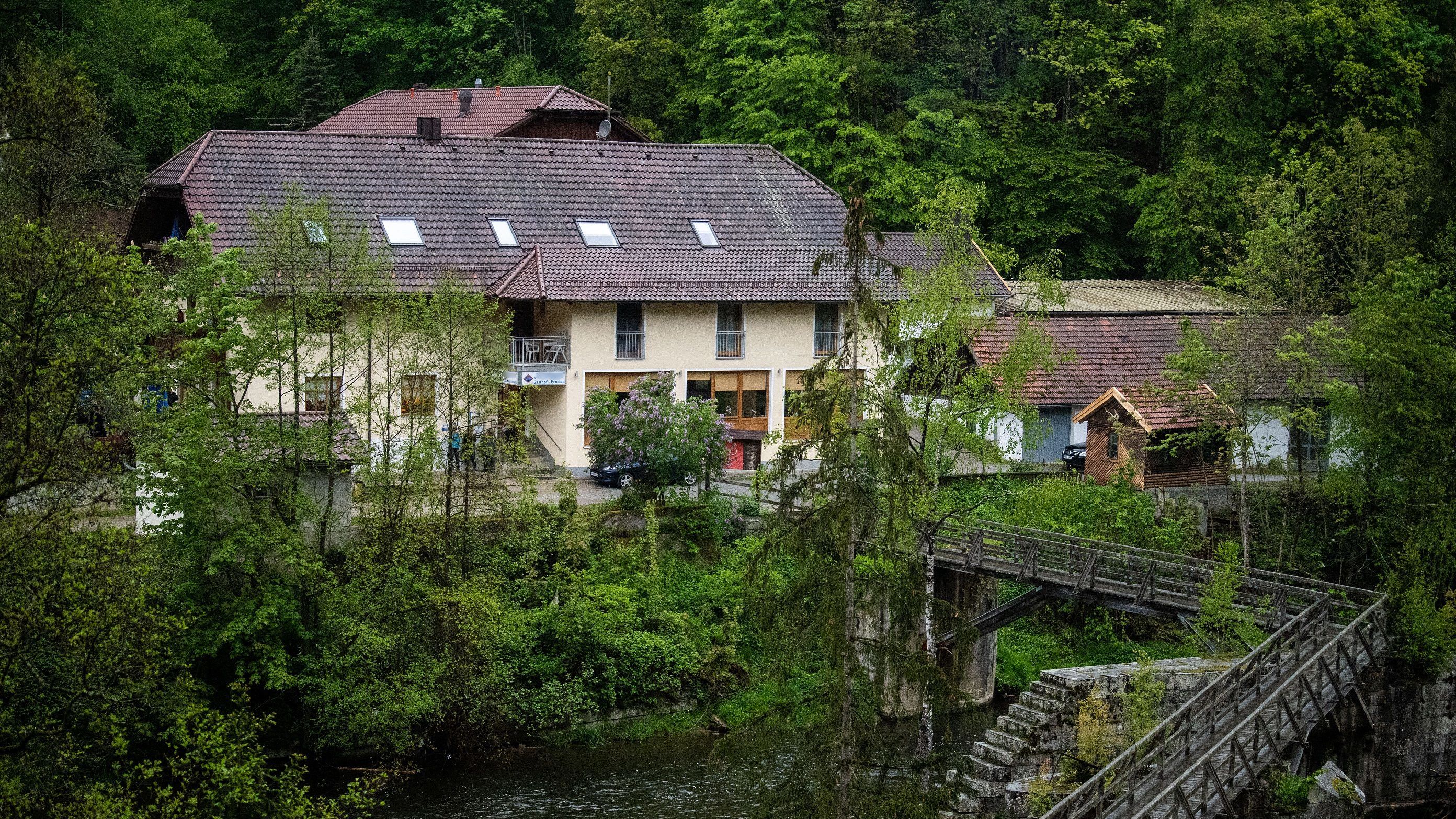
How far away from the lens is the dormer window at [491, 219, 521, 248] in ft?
→ 121

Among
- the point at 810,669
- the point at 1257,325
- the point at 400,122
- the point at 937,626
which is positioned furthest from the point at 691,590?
the point at 400,122

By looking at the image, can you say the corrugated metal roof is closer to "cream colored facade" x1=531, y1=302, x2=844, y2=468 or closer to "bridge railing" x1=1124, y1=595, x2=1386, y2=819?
"cream colored facade" x1=531, y1=302, x2=844, y2=468

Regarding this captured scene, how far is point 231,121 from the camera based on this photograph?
52.1m

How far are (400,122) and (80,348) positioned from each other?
29.2 meters

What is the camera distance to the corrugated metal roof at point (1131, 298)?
40406mm

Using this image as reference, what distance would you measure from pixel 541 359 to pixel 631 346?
2.14 meters

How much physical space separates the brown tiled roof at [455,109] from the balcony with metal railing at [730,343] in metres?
9.99

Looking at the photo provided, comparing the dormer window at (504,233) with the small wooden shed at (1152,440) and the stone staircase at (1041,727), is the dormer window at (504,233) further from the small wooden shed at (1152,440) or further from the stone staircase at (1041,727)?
the stone staircase at (1041,727)

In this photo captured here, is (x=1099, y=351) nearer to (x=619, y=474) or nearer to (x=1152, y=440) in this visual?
(x=1152, y=440)

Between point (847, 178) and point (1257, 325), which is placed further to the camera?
point (847, 178)

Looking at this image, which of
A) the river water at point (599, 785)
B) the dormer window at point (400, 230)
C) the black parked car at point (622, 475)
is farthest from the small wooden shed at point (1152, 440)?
the dormer window at point (400, 230)

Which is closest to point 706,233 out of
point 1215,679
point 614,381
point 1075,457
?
point 614,381

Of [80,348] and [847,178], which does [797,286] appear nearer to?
[847,178]

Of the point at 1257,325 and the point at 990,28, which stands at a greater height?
the point at 990,28
